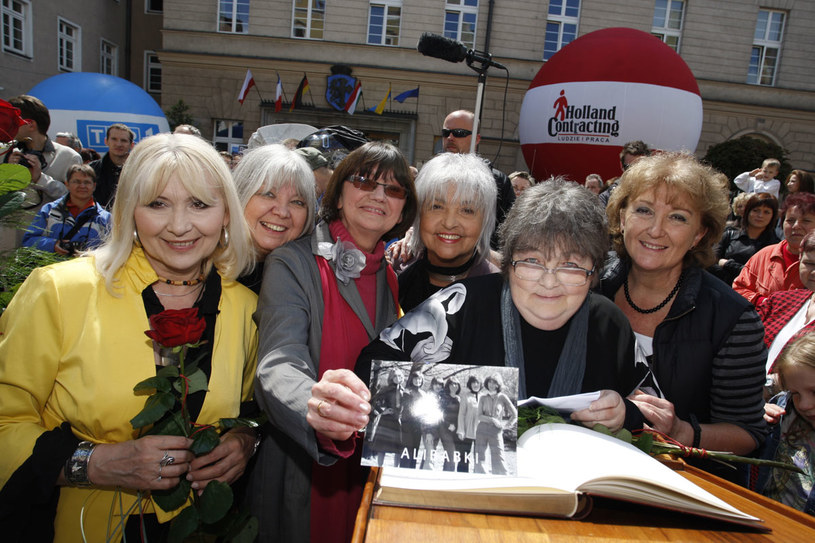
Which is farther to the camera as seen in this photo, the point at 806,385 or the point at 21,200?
the point at 806,385

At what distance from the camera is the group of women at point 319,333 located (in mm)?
1468

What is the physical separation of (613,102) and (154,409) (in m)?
9.69

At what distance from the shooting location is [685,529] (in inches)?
40.1

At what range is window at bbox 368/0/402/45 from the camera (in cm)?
1678

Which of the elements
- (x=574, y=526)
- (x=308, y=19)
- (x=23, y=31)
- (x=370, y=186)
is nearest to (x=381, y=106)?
(x=308, y=19)

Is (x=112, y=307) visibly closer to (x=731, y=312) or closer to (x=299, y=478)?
(x=299, y=478)

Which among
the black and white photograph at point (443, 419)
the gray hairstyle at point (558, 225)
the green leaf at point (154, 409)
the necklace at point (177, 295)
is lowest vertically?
the green leaf at point (154, 409)

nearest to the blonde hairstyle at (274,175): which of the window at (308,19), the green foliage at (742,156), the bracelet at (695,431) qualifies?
the bracelet at (695,431)

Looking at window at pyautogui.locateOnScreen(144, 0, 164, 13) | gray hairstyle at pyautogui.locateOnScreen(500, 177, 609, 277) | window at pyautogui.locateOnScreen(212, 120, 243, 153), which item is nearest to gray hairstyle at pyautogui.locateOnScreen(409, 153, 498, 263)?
gray hairstyle at pyautogui.locateOnScreen(500, 177, 609, 277)

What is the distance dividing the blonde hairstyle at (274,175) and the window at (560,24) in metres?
17.0

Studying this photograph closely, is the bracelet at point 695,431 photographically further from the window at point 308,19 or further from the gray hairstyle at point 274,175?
the window at point 308,19

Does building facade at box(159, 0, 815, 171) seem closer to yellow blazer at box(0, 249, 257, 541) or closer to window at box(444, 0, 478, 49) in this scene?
window at box(444, 0, 478, 49)

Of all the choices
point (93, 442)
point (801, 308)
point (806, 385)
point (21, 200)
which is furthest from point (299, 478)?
point (801, 308)

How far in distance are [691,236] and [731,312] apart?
35cm
